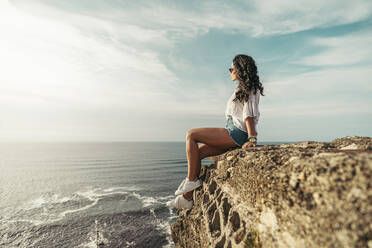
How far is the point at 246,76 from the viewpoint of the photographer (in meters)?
4.52

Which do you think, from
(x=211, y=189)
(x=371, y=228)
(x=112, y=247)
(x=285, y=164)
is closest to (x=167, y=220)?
(x=112, y=247)

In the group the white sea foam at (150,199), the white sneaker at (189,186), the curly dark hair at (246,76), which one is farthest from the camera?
the white sea foam at (150,199)

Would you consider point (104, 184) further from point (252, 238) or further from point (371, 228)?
point (371, 228)

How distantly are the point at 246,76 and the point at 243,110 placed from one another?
88 cm

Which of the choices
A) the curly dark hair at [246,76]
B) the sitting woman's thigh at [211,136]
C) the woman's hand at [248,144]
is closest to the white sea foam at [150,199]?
the sitting woman's thigh at [211,136]

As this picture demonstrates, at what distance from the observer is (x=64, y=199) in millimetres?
19250

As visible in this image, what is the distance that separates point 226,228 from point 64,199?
21903 millimetres

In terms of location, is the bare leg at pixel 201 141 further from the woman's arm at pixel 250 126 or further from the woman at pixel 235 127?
the woman's arm at pixel 250 126

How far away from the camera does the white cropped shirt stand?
436 centimetres

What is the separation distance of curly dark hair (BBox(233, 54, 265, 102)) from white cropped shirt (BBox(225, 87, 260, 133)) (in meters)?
0.13

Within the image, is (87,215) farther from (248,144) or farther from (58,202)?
(248,144)

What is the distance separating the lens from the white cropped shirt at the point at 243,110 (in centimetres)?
436

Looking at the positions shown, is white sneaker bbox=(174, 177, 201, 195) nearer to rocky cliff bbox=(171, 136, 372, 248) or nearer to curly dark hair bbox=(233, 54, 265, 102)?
rocky cliff bbox=(171, 136, 372, 248)

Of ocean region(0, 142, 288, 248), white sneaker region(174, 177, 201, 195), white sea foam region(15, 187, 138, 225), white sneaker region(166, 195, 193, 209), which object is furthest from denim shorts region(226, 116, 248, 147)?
white sea foam region(15, 187, 138, 225)
